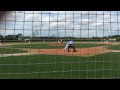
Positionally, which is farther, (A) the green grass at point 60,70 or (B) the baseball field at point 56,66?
(A) the green grass at point 60,70

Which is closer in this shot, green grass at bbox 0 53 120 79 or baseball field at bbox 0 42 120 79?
baseball field at bbox 0 42 120 79

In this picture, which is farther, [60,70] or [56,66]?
[56,66]
